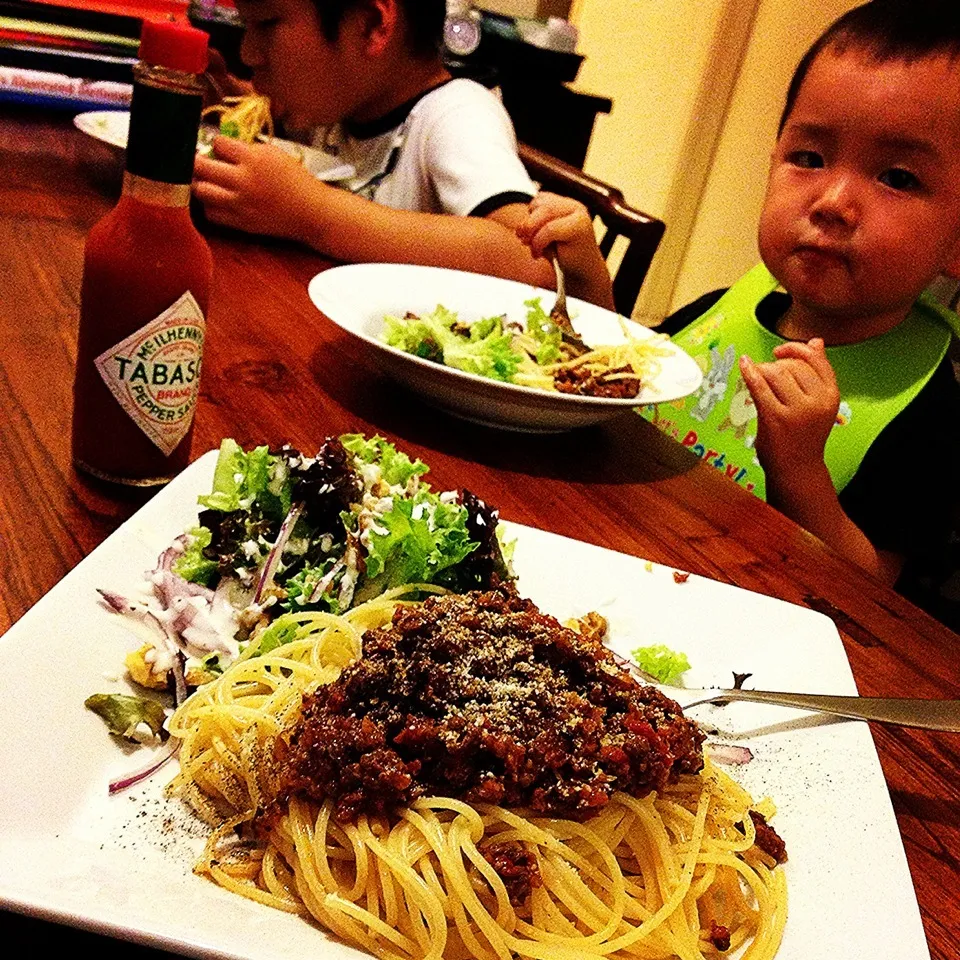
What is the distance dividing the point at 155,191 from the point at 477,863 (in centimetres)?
84

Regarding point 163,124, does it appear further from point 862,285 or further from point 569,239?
point 862,285

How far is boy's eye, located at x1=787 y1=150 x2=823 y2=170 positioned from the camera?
101 inches

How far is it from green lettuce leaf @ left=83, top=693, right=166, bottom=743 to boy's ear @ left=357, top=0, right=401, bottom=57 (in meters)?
2.88

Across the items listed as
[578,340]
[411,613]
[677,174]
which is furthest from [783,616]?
[677,174]

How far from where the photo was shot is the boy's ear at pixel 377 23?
3225 mm

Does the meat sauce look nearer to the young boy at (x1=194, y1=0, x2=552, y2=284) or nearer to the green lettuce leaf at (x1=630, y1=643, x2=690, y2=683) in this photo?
the green lettuce leaf at (x1=630, y1=643, x2=690, y2=683)

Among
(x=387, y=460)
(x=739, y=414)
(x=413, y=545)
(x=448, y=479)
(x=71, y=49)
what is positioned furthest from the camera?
(x=71, y=49)

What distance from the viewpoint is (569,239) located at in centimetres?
262

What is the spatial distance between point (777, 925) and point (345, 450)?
736 millimetres

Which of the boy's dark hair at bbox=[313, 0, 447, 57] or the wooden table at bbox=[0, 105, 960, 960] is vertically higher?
the boy's dark hair at bbox=[313, 0, 447, 57]

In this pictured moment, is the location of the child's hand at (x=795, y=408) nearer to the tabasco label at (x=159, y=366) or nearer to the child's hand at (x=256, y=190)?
the child's hand at (x=256, y=190)

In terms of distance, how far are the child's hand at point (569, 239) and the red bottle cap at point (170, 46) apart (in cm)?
161

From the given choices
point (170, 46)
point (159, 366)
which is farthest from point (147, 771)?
point (170, 46)

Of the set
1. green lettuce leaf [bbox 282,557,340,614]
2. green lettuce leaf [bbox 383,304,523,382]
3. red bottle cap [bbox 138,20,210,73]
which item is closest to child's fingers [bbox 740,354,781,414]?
green lettuce leaf [bbox 383,304,523,382]
